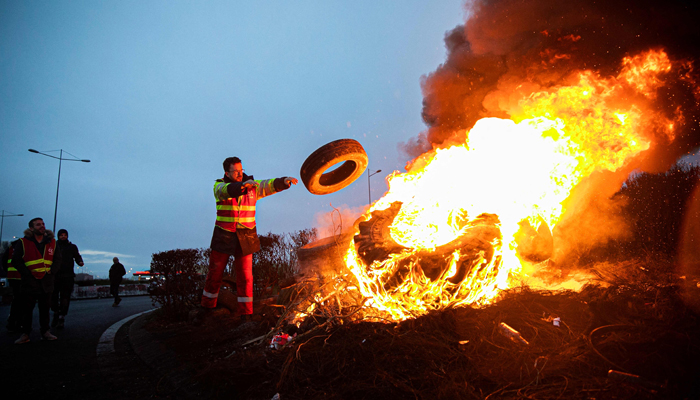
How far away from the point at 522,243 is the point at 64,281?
940 cm

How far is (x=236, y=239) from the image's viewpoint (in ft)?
19.7

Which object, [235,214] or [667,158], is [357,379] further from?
[667,158]

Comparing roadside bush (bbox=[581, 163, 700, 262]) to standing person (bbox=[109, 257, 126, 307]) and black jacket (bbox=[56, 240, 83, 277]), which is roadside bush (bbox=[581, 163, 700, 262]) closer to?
black jacket (bbox=[56, 240, 83, 277])

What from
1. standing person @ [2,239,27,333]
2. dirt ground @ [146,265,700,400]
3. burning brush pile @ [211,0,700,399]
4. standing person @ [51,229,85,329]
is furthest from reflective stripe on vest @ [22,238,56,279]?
burning brush pile @ [211,0,700,399]

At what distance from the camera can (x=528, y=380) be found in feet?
9.21

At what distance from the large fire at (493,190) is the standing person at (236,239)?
1.70m

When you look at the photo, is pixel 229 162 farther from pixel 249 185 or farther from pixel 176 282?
pixel 176 282

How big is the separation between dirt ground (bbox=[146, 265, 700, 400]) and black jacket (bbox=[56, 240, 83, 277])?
225 inches

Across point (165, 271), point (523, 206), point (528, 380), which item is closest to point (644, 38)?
point (523, 206)

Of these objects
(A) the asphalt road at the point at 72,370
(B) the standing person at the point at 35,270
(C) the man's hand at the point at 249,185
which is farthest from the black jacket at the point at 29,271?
(C) the man's hand at the point at 249,185

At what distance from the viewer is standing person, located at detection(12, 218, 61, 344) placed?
20.5ft

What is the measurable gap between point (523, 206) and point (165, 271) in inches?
307

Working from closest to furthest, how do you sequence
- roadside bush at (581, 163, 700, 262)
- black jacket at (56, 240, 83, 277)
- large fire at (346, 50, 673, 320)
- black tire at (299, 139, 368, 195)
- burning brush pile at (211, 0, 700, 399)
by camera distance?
burning brush pile at (211, 0, 700, 399) < large fire at (346, 50, 673, 320) < black tire at (299, 139, 368, 195) < black jacket at (56, 240, 83, 277) < roadside bush at (581, 163, 700, 262)

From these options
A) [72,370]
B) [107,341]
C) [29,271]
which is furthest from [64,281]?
[72,370]
